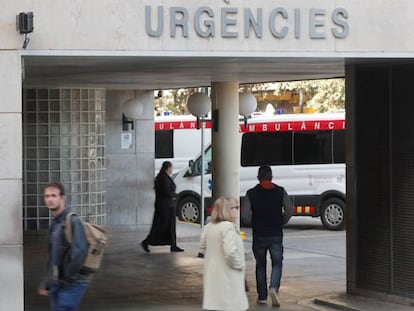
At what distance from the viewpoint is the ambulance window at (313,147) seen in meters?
23.2

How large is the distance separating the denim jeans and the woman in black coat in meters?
9.28

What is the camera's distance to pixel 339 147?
75.6 feet

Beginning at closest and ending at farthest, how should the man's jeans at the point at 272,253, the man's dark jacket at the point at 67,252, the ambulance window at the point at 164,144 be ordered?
the man's dark jacket at the point at 67,252 < the man's jeans at the point at 272,253 < the ambulance window at the point at 164,144

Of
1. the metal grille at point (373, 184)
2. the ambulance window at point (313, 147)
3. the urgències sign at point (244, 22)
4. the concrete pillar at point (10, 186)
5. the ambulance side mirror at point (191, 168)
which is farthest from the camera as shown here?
the ambulance side mirror at point (191, 168)

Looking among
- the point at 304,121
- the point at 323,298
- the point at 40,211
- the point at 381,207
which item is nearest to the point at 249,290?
Result: the point at 323,298

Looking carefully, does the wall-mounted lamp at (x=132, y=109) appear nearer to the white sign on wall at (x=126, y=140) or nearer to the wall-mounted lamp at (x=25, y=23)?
the white sign on wall at (x=126, y=140)

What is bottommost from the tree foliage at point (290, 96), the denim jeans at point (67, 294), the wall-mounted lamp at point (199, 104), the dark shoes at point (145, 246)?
the dark shoes at point (145, 246)

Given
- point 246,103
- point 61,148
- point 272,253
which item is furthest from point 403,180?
point 61,148

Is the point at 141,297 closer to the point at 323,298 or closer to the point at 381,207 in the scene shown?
the point at 323,298

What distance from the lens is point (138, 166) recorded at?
22422 mm

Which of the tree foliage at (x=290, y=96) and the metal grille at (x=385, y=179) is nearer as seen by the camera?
the metal grille at (x=385, y=179)

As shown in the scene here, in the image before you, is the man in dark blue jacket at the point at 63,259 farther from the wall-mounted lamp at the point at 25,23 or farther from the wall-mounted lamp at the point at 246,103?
the wall-mounted lamp at the point at 246,103

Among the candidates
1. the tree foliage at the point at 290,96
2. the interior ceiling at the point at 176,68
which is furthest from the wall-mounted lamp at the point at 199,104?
the tree foliage at the point at 290,96

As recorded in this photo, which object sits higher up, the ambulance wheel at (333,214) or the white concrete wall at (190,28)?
the white concrete wall at (190,28)
